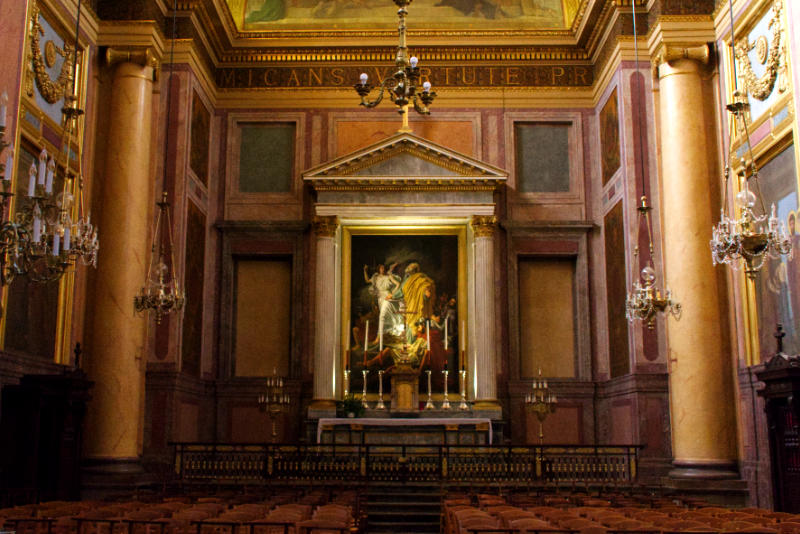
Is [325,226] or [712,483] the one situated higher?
[325,226]

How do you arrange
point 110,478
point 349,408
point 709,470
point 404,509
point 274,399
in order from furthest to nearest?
point 349,408, point 274,399, point 110,478, point 709,470, point 404,509

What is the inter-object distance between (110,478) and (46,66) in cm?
627

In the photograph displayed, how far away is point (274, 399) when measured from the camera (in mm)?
16156

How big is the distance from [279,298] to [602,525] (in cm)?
1239

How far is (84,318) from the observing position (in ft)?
47.2

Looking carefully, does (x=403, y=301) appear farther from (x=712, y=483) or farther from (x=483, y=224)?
(x=712, y=483)

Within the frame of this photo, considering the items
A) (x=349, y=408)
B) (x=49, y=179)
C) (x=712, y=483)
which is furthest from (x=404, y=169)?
(x=49, y=179)

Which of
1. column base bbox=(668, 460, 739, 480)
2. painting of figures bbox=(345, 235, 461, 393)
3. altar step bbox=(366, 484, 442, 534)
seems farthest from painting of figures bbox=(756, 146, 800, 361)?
painting of figures bbox=(345, 235, 461, 393)

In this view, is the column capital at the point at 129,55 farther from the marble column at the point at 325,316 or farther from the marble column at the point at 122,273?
the marble column at the point at 325,316

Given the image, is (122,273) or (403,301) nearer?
(122,273)

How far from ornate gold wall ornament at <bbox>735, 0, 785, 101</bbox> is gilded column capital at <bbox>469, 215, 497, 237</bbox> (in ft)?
19.0

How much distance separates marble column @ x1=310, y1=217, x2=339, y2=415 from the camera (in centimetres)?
1711

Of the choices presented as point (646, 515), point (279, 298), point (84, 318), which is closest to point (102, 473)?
point (84, 318)

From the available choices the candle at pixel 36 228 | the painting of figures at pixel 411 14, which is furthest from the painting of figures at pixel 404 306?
the candle at pixel 36 228
